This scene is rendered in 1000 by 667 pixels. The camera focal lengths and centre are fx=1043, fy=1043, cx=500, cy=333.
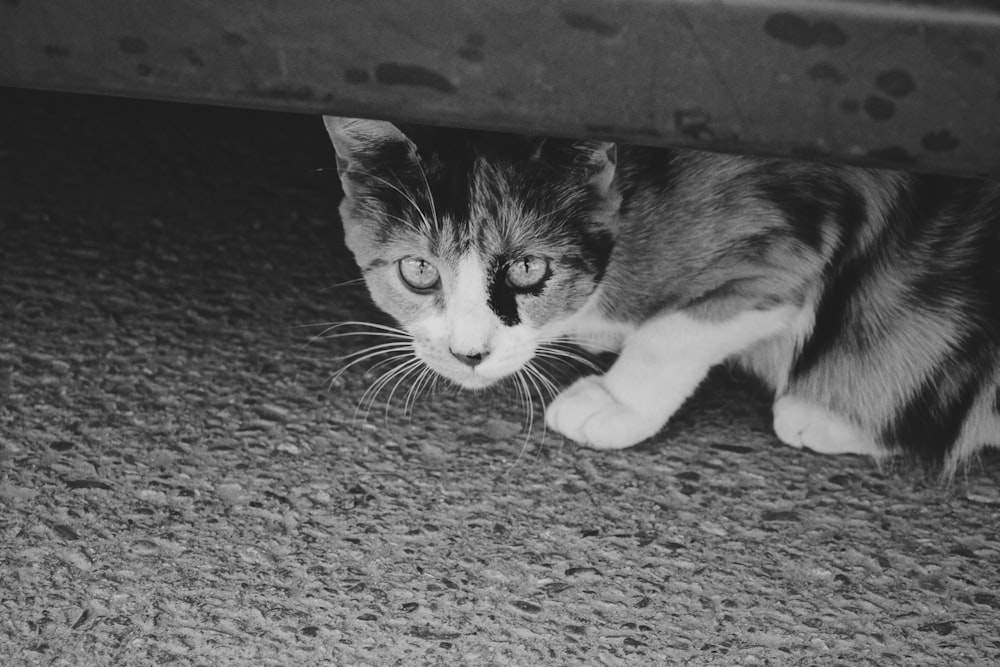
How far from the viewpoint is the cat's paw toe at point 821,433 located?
5.51 feet

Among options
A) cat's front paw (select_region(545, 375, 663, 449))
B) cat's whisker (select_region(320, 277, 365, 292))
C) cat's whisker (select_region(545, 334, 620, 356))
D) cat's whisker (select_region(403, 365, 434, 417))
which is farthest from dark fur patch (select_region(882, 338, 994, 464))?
cat's whisker (select_region(320, 277, 365, 292))

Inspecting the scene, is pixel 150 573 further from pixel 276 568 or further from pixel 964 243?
pixel 964 243

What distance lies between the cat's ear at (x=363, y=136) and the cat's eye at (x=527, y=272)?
0.23m

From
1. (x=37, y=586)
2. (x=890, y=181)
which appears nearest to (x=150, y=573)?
(x=37, y=586)

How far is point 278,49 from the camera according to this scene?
1122 mm

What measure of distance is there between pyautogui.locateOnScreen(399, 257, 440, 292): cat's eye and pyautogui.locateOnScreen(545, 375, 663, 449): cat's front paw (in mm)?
298

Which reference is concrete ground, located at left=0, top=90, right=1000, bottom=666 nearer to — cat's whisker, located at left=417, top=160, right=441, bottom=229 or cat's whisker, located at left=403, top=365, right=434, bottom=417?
cat's whisker, located at left=403, top=365, right=434, bottom=417

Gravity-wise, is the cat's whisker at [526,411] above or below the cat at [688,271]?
below

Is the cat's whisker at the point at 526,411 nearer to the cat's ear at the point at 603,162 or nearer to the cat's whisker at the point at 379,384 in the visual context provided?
the cat's whisker at the point at 379,384

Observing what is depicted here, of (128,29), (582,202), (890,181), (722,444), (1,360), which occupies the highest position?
(128,29)

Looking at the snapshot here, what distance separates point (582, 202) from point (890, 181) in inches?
18.9

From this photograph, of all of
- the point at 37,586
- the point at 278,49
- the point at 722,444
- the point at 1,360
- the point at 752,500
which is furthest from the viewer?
the point at 1,360

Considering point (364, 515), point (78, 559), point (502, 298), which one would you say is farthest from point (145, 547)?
point (502, 298)

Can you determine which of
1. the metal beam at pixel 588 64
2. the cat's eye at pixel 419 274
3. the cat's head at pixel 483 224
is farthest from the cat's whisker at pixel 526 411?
the metal beam at pixel 588 64
